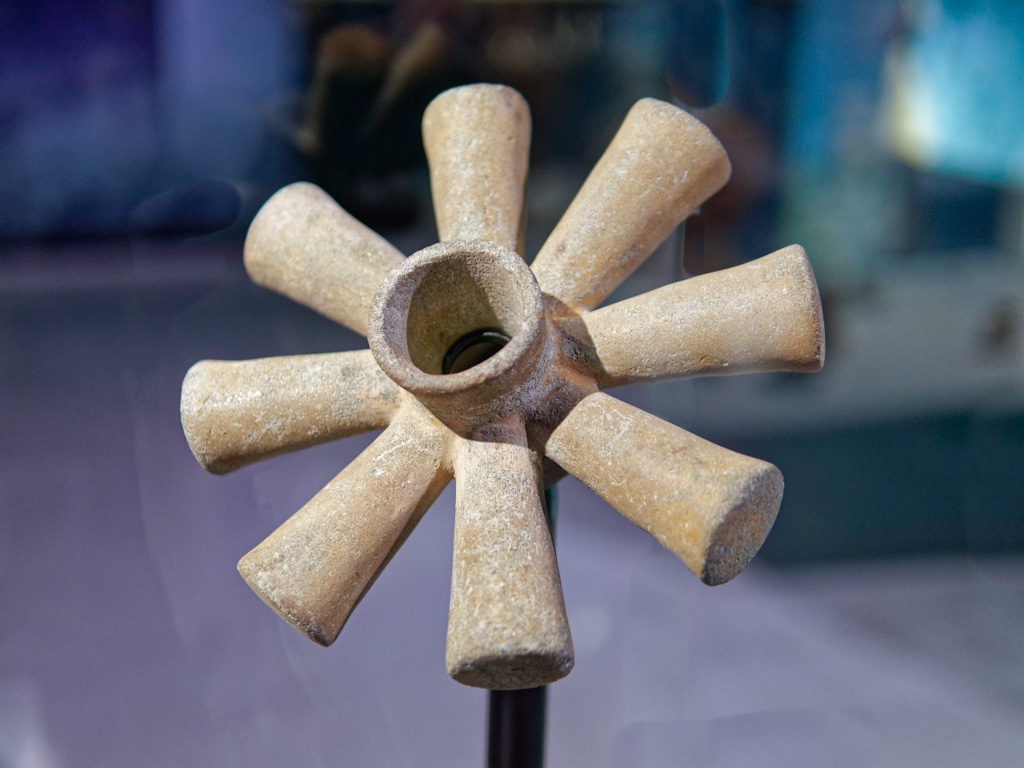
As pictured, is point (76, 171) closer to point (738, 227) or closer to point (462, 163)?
point (462, 163)

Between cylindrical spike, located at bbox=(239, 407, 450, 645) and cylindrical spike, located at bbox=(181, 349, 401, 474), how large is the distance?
69 mm

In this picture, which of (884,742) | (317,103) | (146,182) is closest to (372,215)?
(317,103)

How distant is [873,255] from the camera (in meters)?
2.99

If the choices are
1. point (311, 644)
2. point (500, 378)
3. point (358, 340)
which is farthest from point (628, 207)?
point (358, 340)

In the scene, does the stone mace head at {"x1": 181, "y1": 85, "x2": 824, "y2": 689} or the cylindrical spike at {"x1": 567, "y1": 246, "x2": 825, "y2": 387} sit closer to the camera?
the stone mace head at {"x1": 181, "y1": 85, "x2": 824, "y2": 689}

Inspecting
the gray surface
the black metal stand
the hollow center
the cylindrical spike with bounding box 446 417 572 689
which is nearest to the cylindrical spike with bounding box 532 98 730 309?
the hollow center

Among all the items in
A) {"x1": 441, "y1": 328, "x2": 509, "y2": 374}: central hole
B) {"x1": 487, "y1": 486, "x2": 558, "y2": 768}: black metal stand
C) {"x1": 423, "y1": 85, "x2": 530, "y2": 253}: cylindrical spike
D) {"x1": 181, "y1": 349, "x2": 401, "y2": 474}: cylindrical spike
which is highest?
{"x1": 423, "y1": 85, "x2": 530, "y2": 253}: cylindrical spike

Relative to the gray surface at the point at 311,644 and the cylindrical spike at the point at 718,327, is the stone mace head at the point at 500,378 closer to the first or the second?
the cylindrical spike at the point at 718,327

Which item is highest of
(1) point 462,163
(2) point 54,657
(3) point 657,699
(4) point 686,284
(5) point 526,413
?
(1) point 462,163

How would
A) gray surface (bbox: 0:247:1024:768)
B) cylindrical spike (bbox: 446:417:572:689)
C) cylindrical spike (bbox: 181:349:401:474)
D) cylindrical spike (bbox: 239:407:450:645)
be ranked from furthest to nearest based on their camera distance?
1. gray surface (bbox: 0:247:1024:768)
2. cylindrical spike (bbox: 181:349:401:474)
3. cylindrical spike (bbox: 239:407:450:645)
4. cylindrical spike (bbox: 446:417:572:689)

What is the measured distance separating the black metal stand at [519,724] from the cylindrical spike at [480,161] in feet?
1.47

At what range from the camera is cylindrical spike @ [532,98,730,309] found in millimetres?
1165

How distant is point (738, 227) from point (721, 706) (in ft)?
5.17

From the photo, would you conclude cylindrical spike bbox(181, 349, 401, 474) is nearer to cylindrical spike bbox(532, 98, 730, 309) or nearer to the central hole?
the central hole
